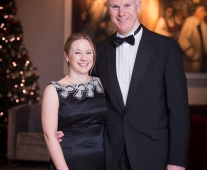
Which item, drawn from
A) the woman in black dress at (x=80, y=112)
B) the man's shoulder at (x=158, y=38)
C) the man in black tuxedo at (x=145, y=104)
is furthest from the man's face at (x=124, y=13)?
the woman in black dress at (x=80, y=112)

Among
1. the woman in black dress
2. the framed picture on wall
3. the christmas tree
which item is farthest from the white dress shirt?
the framed picture on wall

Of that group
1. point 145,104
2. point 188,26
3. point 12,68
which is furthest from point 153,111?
point 188,26

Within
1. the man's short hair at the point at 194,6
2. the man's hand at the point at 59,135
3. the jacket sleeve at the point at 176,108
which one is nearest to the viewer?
the jacket sleeve at the point at 176,108

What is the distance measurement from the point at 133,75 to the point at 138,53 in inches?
6.2

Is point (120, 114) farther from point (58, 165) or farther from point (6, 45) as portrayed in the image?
point (6, 45)

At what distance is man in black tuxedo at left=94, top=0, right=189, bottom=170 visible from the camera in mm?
2426

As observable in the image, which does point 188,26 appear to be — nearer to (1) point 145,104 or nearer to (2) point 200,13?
(2) point 200,13

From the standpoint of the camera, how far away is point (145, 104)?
8.09 ft

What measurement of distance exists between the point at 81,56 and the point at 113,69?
0.23 metres

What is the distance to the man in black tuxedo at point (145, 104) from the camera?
243cm

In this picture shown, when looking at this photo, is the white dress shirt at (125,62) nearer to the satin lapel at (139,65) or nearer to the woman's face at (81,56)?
the satin lapel at (139,65)

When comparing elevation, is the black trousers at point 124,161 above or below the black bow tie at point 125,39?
below

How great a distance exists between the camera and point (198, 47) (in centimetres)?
718

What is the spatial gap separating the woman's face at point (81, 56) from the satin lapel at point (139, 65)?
330 mm
